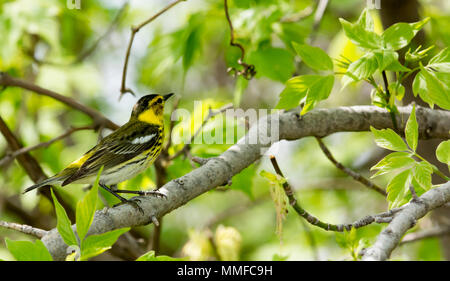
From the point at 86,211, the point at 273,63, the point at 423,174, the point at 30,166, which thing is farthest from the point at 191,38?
the point at 86,211

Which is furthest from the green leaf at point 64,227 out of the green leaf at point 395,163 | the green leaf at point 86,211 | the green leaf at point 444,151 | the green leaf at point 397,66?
the green leaf at point 397,66

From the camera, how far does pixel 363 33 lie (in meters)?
2.11

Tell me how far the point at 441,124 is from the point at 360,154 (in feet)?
8.56

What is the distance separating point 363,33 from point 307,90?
1.09 ft

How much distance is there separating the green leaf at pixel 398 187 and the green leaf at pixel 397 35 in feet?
1.84

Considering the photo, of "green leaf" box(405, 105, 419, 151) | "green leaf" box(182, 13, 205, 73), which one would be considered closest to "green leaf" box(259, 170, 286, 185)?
"green leaf" box(405, 105, 419, 151)

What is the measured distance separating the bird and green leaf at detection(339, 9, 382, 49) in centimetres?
150

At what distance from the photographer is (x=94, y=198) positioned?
145 cm

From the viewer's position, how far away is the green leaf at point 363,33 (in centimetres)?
210

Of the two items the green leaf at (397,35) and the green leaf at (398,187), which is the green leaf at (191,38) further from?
the green leaf at (398,187)

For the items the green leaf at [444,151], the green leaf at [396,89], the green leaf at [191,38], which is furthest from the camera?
the green leaf at [191,38]

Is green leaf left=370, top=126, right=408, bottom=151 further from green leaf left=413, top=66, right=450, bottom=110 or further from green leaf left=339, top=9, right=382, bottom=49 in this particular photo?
green leaf left=339, top=9, right=382, bottom=49
